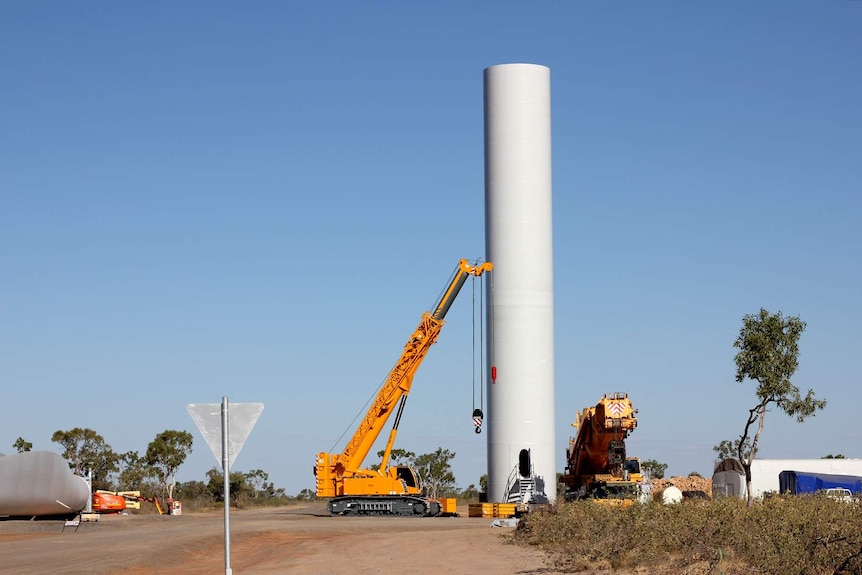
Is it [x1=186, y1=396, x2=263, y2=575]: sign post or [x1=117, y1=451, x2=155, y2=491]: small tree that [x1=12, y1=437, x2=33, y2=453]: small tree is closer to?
[x1=117, y1=451, x2=155, y2=491]: small tree

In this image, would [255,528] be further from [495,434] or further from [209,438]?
[209,438]

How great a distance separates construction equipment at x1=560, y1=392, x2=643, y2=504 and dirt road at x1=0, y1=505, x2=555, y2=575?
14.9 ft

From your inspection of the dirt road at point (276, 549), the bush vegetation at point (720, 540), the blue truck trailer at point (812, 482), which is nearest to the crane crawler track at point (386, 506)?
the dirt road at point (276, 549)

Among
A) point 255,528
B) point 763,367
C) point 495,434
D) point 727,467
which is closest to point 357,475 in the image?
point 495,434

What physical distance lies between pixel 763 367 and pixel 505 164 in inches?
544

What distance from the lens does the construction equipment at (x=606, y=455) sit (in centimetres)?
3831

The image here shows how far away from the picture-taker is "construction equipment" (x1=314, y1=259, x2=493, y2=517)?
4569cm

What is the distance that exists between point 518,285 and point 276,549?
708 inches

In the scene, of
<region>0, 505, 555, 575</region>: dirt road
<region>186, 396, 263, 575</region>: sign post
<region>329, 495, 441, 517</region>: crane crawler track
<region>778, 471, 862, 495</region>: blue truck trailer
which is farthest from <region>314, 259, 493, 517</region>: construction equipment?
<region>186, 396, 263, 575</region>: sign post

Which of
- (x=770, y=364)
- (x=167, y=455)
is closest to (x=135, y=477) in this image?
(x=167, y=455)

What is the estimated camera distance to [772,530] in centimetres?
1962

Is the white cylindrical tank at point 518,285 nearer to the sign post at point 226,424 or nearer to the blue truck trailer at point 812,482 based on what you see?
the blue truck trailer at point 812,482

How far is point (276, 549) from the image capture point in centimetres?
3020

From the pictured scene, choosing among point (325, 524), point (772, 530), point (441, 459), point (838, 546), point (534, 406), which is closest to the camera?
point (838, 546)
